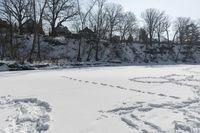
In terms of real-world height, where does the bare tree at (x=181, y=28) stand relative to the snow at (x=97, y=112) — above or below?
above

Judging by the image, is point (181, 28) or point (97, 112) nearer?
point (97, 112)

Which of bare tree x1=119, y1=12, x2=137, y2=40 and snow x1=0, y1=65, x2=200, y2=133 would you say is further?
bare tree x1=119, y1=12, x2=137, y2=40

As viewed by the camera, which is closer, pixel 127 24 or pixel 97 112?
pixel 97 112

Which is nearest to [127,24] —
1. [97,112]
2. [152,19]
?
[152,19]

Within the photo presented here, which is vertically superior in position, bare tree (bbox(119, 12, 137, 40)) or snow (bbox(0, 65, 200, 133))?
bare tree (bbox(119, 12, 137, 40))

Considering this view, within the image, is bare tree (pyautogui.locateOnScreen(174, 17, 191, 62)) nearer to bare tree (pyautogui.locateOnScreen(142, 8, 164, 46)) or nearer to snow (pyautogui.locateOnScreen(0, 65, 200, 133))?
bare tree (pyautogui.locateOnScreen(142, 8, 164, 46))

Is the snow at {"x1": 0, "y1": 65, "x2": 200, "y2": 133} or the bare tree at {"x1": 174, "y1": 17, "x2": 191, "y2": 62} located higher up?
the bare tree at {"x1": 174, "y1": 17, "x2": 191, "y2": 62}

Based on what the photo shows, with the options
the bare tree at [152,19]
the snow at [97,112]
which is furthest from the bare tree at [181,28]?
the snow at [97,112]

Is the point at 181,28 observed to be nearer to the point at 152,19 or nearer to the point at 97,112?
the point at 152,19

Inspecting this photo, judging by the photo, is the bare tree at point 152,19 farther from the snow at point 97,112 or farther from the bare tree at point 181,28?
the snow at point 97,112

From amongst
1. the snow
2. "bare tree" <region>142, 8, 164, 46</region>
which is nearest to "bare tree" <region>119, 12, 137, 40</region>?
"bare tree" <region>142, 8, 164, 46</region>

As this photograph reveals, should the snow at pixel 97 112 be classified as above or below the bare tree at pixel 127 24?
below

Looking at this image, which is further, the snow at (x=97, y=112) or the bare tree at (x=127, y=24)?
the bare tree at (x=127, y=24)

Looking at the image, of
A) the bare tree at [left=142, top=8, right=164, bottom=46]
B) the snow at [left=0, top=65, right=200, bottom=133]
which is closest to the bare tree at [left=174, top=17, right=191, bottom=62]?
the bare tree at [left=142, top=8, right=164, bottom=46]
